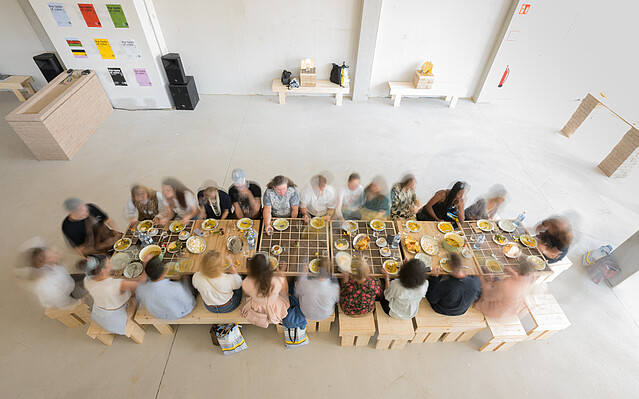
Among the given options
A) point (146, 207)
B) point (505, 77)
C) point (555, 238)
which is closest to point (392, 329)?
point (555, 238)

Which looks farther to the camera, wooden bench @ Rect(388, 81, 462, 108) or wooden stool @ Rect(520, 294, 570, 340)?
wooden bench @ Rect(388, 81, 462, 108)

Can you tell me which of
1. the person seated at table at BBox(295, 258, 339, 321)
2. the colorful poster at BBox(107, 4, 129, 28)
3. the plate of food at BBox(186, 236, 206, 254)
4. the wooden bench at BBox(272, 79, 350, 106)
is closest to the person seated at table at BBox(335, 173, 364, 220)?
the person seated at table at BBox(295, 258, 339, 321)

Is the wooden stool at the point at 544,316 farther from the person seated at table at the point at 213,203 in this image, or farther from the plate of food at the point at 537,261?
the person seated at table at the point at 213,203

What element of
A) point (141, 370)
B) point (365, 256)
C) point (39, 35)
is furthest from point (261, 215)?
point (39, 35)

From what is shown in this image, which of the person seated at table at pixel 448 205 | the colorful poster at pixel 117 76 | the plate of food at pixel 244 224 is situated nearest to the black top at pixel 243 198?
the plate of food at pixel 244 224

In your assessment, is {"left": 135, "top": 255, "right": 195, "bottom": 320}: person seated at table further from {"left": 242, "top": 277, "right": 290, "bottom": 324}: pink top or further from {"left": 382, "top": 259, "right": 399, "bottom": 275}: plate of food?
{"left": 382, "top": 259, "right": 399, "bottom": 275}: plate of food

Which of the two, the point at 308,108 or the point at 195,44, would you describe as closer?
the point at 195,44

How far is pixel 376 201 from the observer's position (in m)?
4.01

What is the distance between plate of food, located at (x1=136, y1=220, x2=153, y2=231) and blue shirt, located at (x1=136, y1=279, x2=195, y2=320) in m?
0.99

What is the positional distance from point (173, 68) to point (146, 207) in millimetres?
4167

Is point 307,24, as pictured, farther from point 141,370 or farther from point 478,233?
point 141,370

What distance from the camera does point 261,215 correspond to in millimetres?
4129

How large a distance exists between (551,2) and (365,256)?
278 inches

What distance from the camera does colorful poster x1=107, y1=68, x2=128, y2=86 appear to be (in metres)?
6.68
